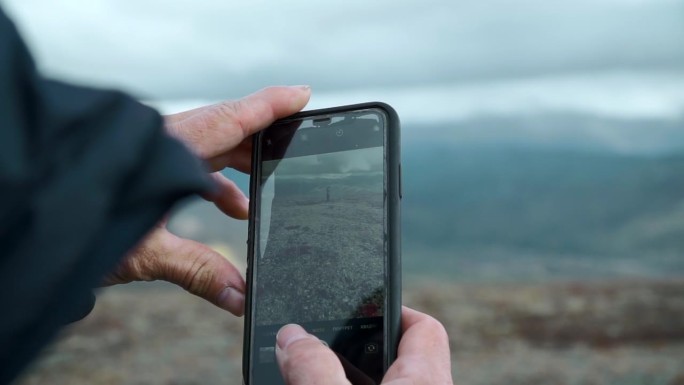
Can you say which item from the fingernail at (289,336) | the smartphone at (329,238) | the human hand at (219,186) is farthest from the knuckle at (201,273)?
the fingernail at (289,336)

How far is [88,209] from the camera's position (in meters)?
0.63

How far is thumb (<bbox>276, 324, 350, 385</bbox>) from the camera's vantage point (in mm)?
1206

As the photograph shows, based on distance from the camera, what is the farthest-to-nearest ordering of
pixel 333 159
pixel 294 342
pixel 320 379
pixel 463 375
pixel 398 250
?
pixel 463 375, pixel 333 159, pixel 398 250, pixel 294 342, pixel 320 379

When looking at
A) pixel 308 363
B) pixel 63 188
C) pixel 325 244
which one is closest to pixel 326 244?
pixel 325 244

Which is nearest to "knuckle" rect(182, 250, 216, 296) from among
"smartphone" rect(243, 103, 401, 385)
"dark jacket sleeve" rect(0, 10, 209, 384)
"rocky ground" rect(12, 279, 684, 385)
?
"smartphone" rect(243, 103, 401, 385)

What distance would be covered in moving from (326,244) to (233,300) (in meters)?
0.26

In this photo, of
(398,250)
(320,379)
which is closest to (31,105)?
(320,379)

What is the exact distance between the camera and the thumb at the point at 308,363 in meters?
1.21

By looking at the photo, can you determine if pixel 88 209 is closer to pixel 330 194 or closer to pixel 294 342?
pixel 294 342

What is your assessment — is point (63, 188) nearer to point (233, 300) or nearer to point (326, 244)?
point (326, 244)

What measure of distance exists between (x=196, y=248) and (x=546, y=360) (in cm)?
775

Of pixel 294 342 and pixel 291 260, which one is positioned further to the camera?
pixel 291 260

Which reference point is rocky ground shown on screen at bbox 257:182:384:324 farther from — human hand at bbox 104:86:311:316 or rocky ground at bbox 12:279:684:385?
rocky ground at bbox 12:279:684:385

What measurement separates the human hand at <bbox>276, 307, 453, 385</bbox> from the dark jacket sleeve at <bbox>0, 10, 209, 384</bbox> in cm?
58
